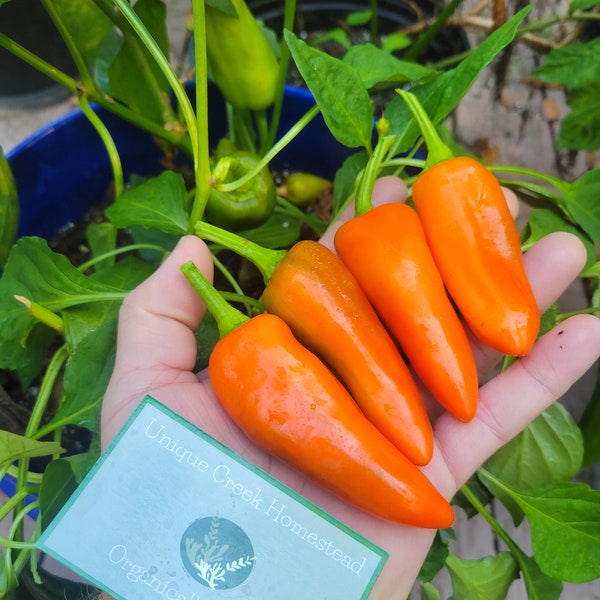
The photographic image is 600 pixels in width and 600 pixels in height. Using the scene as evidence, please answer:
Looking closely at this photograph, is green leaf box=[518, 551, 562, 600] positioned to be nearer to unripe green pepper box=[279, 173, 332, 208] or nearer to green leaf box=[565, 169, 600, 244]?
green leaf box=[565, 169, 600, 244]

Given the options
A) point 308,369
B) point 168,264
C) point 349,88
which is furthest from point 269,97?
point 308,369

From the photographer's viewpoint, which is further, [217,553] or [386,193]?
[386,193]

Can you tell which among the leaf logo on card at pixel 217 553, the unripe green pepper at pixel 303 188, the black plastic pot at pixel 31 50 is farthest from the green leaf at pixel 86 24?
the leaf logo on card at pixel 217 553

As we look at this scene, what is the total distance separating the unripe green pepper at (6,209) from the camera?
28.6 inches

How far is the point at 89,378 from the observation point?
2.13ft

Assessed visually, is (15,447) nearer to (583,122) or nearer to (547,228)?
(547,228)

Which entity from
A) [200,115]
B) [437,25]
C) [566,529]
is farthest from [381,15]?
[566,529]

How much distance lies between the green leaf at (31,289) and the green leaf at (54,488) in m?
0.17

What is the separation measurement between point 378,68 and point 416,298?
31 centimetres

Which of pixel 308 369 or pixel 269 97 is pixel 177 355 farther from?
pixel 269 97

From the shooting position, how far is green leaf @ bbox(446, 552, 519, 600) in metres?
0.74

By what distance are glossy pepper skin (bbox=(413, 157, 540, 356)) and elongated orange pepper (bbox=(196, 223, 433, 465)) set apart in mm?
97

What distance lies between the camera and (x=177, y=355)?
0.61 m

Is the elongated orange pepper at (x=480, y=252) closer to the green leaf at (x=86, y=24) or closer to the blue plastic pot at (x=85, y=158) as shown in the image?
the blue plastic pot at (x=85, y=158)
